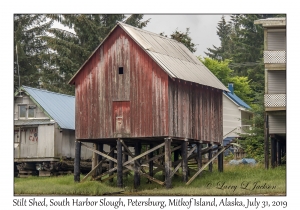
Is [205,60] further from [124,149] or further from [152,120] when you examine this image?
[152,120]

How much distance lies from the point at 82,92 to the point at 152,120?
5241mm

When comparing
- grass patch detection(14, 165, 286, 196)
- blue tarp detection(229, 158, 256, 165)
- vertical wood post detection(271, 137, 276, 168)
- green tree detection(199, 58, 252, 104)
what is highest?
green tree detection(199, 58, 252, 104)

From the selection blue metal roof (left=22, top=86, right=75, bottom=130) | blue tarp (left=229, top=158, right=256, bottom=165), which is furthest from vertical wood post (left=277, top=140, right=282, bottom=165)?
blue metal roof (left=22, top=86, right=75, bottom=130)

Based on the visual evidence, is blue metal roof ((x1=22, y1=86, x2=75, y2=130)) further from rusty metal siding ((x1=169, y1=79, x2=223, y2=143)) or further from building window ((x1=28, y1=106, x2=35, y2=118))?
rusty metal siding ((x1=169, y1=79, x2=223, y2=143))

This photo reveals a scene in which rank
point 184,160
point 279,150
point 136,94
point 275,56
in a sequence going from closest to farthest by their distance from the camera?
point 136,94
point 184,160
point 275,56
point 279,150

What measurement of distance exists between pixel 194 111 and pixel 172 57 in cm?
355

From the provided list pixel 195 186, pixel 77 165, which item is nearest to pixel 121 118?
pixel 77 165

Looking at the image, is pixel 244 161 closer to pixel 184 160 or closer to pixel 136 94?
pixel 184 160

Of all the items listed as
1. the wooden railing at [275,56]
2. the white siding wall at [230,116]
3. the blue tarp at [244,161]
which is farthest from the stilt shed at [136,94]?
the white siding wall at [230,116]

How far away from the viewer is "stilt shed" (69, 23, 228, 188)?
55.7 m

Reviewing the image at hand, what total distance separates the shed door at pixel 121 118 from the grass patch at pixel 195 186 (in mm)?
3171

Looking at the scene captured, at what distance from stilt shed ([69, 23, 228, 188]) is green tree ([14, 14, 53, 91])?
97.2ft

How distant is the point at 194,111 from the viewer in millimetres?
58500
